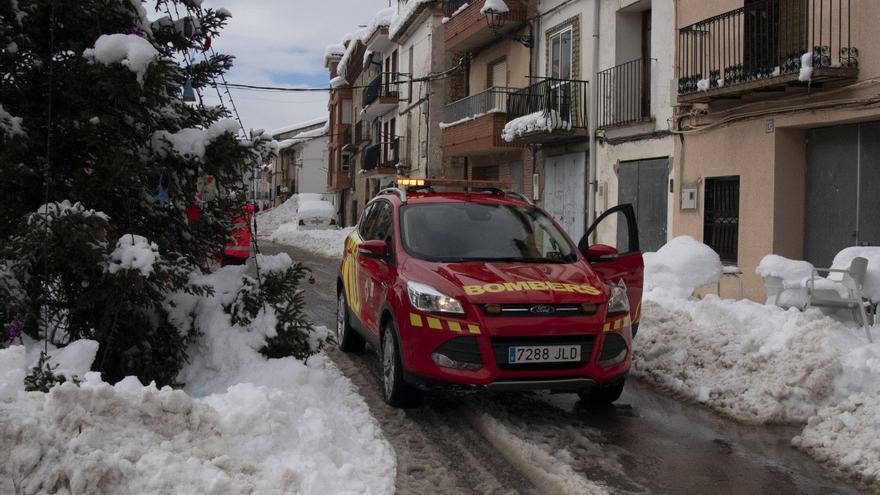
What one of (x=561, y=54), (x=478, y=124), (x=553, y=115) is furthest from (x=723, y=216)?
(x=478, y=124)

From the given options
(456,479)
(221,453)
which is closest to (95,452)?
(221,453)

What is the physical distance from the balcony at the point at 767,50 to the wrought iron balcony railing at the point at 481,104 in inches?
311

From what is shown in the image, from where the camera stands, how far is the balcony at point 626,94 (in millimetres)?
16344

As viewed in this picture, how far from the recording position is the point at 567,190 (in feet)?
64.5

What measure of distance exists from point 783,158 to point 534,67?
9669mm

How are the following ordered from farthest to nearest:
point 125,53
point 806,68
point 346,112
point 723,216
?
point 346,112 < point 723,216 < point 806,68 < point 125,53

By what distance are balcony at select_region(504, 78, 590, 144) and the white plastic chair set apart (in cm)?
1059

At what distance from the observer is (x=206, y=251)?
580 cm

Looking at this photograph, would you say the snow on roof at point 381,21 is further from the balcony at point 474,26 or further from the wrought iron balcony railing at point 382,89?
the balcony at point 474,26

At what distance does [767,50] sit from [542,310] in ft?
27.9

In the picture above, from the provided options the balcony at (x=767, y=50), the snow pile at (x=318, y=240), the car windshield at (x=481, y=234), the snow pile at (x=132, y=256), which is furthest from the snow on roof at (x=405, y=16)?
the snow pile at (x=132, y=256)

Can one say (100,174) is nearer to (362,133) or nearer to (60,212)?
(60,212)

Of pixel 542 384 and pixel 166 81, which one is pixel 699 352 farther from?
pixel 166 81

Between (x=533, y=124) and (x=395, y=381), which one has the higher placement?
(x=533, y=124)
